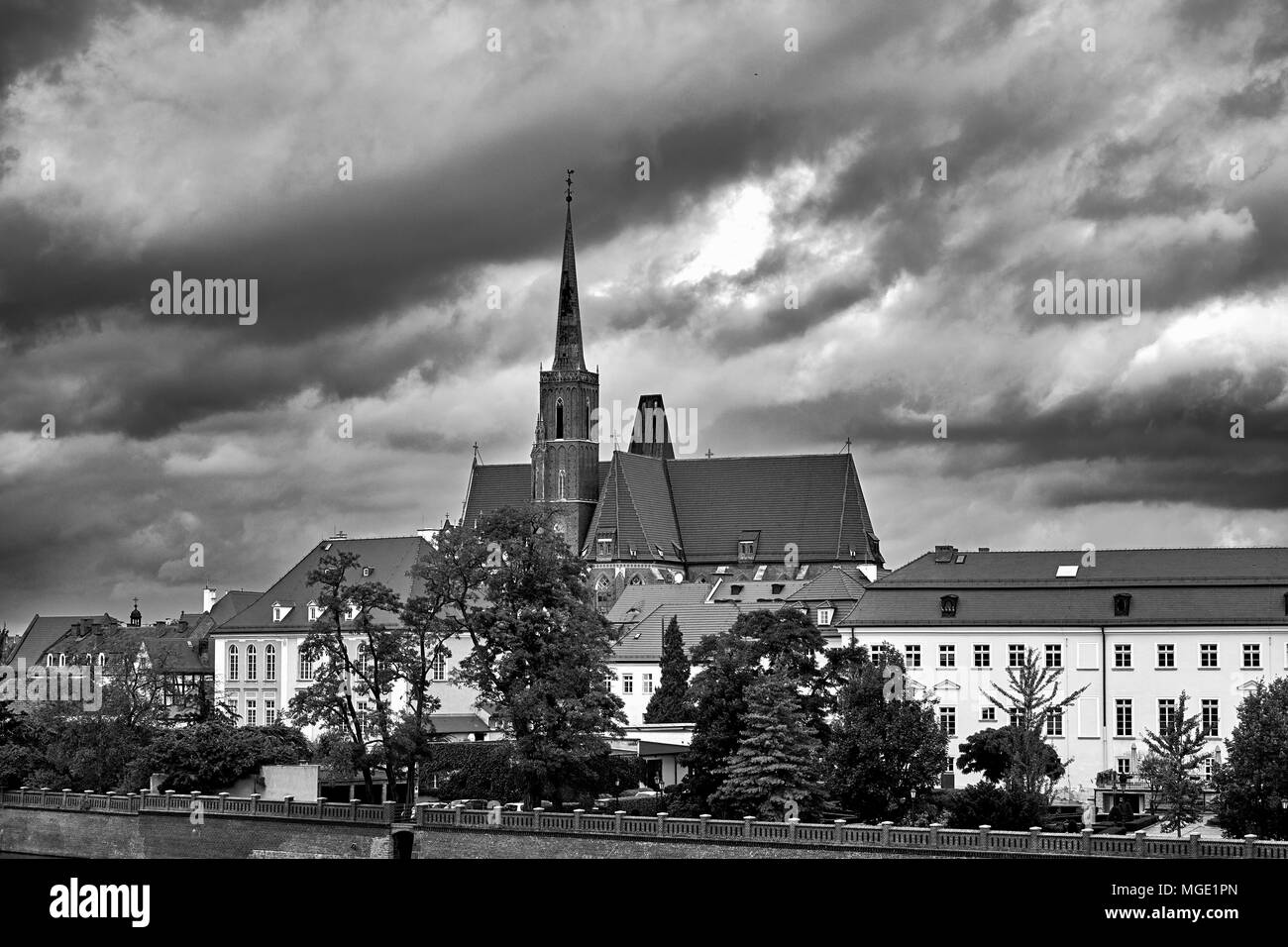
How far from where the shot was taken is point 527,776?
2419 inches

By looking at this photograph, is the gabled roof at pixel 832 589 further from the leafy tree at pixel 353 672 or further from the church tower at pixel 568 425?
the church tower at pixel 568 425

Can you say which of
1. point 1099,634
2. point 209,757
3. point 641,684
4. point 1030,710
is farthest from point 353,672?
point 641,684

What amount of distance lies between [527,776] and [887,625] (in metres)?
27.9

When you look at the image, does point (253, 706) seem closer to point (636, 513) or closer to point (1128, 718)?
point (636, 513)

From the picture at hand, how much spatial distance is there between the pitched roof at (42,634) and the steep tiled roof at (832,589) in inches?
2730

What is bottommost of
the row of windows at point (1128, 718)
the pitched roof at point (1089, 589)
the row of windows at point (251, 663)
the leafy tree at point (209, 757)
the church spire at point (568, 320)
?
the leafy tree at point (209, 757)

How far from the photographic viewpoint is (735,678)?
63719mm

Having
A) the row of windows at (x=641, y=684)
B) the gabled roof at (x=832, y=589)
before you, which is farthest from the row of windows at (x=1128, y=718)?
the row of windows at (x=641, y=684)

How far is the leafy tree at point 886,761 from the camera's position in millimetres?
61094

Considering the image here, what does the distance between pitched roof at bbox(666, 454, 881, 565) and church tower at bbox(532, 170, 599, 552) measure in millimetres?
8165

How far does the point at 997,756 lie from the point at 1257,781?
17.2m

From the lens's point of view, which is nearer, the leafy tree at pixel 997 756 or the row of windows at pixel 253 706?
the leafy tree at pixel 997 756
